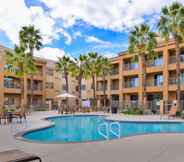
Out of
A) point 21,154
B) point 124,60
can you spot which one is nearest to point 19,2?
point 21,154

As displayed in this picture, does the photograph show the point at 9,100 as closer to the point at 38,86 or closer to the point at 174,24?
the point at 38,86

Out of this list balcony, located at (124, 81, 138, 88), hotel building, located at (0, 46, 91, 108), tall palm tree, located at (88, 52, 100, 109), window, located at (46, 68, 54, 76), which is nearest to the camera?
hotel building, located at (0, 46, 91, 108)

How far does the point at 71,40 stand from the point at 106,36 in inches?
270

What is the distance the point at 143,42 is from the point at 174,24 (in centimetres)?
576

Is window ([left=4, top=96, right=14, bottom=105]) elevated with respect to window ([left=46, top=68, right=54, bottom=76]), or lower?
lower

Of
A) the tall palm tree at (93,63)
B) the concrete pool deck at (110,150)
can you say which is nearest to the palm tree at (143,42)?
the tall palm tree at (93,63)

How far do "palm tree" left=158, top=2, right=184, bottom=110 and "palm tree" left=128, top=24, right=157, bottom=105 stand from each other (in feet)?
12.9

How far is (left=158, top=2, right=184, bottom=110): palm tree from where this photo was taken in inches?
976

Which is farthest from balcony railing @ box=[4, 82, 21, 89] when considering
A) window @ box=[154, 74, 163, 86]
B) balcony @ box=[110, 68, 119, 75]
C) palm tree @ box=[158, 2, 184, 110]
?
palm tree @ box=[158, 2, 184, 110]

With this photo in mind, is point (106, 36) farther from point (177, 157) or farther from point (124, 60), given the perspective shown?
point (177, 157)

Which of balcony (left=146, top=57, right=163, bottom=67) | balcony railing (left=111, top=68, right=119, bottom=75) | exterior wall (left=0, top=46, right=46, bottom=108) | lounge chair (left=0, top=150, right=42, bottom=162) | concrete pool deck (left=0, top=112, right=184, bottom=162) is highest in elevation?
balcony (left=146, top=57, right=163, bottom=67)

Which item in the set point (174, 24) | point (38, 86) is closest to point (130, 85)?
point (38, 86)

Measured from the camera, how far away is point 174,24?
25.0m

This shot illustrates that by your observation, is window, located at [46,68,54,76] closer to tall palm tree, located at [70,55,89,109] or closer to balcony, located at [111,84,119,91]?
tall palm tree, located at [70,55,89,109]
